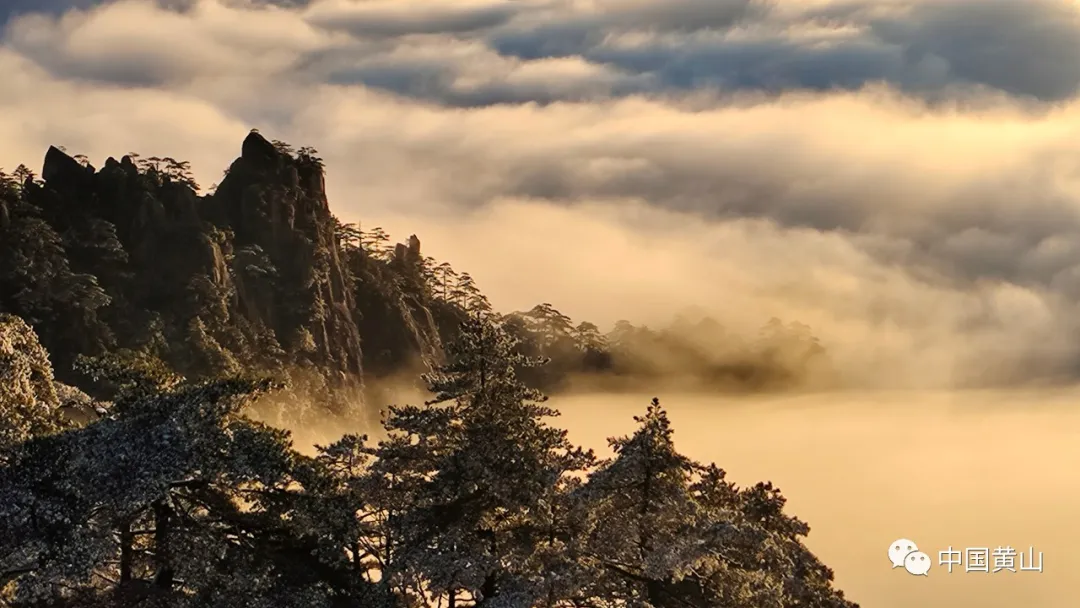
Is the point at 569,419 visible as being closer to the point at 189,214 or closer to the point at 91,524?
the point at 189,214

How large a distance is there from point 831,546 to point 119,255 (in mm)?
106651

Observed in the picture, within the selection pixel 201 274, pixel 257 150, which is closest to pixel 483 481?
pixel 201 274

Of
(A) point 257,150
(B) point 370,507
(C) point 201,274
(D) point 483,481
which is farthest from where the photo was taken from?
(A) point 257,150

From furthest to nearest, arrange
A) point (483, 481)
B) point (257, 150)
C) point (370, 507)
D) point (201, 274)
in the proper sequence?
1. point (257, 150)
2. point (201, 274)
3. point (370, 507)
4. point (483, 481)

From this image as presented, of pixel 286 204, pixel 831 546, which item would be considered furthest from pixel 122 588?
pixel 831 546

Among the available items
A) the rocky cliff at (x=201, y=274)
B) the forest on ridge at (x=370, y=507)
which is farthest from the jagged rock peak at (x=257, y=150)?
the forest on ridge at (x=370, y=507)

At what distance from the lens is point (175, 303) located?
9606cm

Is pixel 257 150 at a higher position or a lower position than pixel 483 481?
higher

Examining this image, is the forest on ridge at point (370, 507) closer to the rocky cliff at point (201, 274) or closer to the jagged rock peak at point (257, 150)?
the rocky cliff at point (201, 274)

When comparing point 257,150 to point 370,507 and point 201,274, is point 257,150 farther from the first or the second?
point 370,507

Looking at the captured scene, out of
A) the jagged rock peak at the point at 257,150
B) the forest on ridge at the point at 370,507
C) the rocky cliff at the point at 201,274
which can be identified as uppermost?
the jagged rock peak at the point at 257,150

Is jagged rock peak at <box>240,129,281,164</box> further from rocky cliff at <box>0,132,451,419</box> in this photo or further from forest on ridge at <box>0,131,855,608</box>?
forest on ridge at <box>0,131,855,608</box>

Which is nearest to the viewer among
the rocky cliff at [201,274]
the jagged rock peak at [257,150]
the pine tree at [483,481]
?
the pine tree at [483,481]

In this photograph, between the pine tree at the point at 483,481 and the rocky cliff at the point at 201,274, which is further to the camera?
the rocky cliff at the point at 201,274
